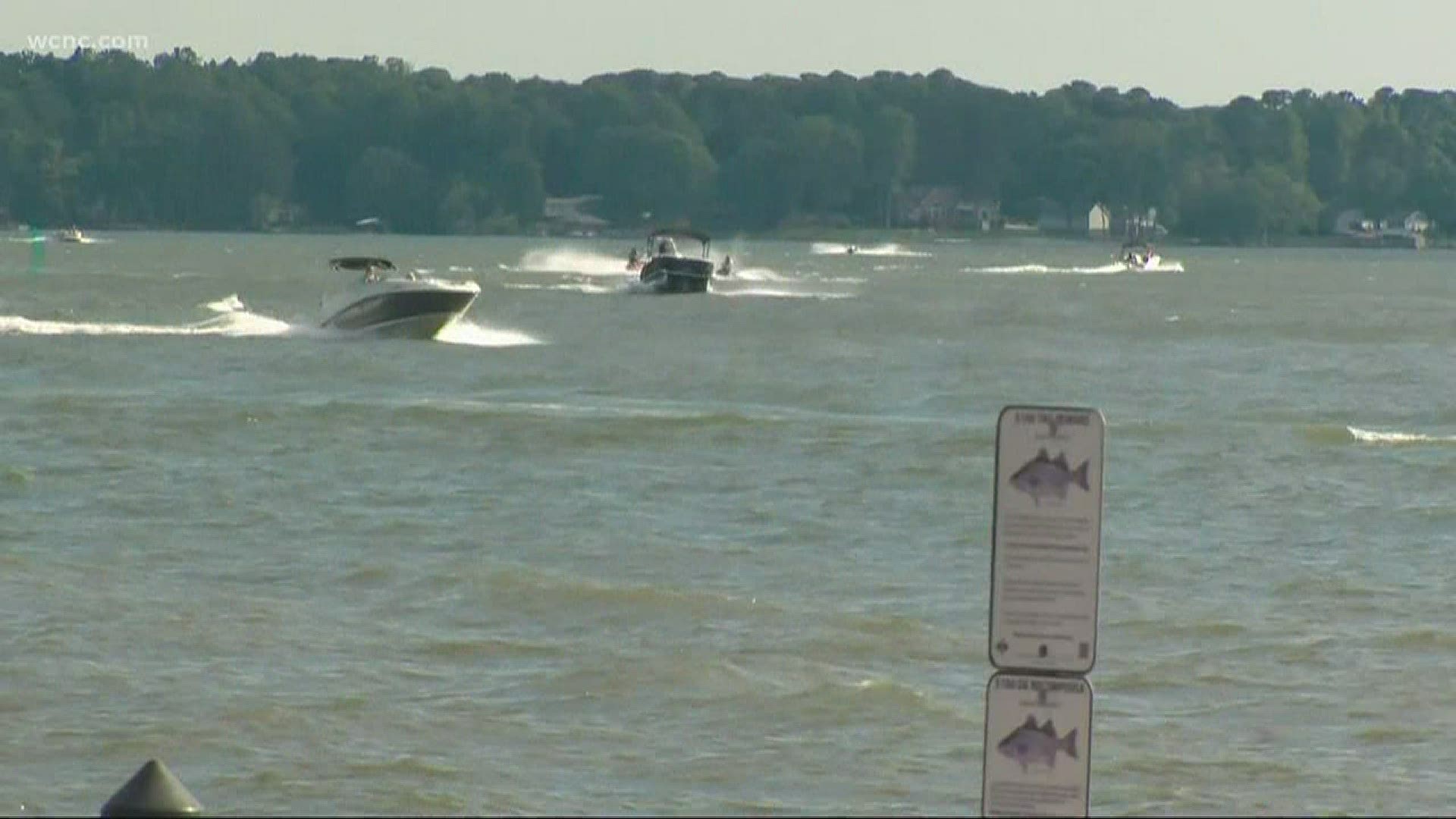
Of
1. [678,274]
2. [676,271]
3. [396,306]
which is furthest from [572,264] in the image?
[396,306]

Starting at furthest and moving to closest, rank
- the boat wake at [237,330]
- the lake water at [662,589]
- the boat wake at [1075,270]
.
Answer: the boat wake at [1075,270] < the boat wake at [237,330] < the lake water at [662,589]

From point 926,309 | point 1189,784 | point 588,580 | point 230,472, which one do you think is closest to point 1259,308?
point 926,309

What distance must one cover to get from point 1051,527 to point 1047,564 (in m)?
0.11

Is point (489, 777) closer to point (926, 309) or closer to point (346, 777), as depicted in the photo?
point (346, 777)

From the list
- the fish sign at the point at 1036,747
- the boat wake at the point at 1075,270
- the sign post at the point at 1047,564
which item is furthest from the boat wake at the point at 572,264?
the sign post at the point at 1047,564

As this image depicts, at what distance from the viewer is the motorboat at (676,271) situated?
3792 inches

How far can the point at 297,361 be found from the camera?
57.9m

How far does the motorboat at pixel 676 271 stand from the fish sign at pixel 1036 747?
84.8m

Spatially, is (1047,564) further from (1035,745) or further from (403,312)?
(403,312)

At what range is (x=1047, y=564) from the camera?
9227mm

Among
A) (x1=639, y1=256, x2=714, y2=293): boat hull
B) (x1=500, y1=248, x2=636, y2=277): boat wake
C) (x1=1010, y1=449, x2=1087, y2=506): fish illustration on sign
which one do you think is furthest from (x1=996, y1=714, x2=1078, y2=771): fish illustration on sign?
(x1=500, y1=248, x2=636, y2=277): boat wake

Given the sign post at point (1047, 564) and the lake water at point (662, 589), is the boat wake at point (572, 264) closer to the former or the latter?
the lake water at point (662, 589)

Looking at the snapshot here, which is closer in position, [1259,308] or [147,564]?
[147,564]

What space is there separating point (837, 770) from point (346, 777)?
8.52 ft
